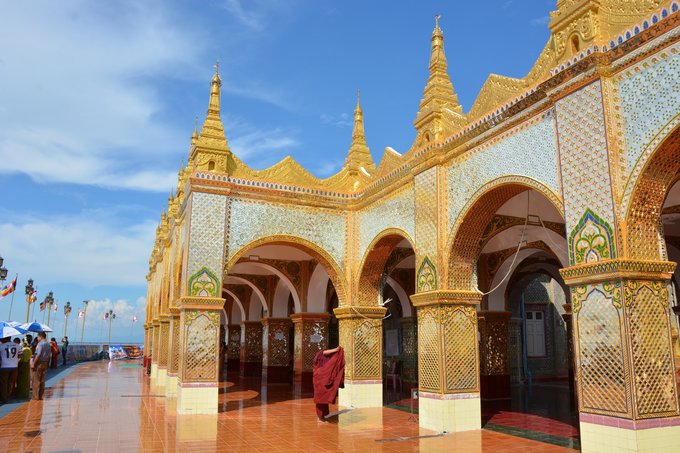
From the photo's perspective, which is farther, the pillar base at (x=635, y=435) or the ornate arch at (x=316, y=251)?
the ornate arch at (x=316, y=251)

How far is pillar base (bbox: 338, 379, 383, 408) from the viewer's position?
983 centimetres

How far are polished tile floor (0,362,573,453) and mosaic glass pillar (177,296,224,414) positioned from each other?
352mm

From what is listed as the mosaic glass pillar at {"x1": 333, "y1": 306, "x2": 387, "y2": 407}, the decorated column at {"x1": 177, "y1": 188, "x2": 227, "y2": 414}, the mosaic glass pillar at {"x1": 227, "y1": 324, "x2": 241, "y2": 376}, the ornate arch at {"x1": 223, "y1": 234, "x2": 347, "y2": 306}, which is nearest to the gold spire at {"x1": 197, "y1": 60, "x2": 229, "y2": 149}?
the decorated column at {"x1": 177, "y1": 188, "x2": 227, "y2": 414}

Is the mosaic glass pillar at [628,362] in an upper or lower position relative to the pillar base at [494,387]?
upper

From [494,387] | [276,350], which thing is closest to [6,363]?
[276,350]

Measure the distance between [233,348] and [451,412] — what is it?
13462 mm

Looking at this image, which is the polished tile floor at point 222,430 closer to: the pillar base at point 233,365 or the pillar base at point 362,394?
the pillar base at point 362,394

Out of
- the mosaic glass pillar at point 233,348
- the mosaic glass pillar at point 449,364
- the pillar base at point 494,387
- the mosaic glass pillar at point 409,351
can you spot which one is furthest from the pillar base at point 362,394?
the mosaic glass pillar at point 233,348

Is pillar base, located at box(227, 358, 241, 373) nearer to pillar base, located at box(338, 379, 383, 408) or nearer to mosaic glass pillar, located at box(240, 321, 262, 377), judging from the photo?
mosaic glass pillar, located at box(240, 321, 262, 377)

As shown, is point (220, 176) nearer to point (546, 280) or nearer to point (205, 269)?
point (205, 269)

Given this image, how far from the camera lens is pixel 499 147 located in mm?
7051

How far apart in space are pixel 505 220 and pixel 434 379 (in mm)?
2674

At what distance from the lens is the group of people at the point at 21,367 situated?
31.9ft

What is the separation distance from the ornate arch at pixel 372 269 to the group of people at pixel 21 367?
5.85 meters
